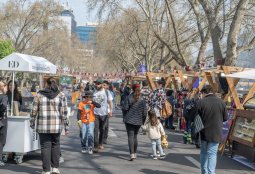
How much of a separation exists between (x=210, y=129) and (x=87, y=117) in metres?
3.69

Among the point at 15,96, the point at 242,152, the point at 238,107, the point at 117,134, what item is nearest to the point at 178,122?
the point at 117,134

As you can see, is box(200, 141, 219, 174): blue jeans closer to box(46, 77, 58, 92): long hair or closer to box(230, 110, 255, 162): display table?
box(230, 110, 255, 162): display table

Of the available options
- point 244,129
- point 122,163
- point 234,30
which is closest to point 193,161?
point 244,129

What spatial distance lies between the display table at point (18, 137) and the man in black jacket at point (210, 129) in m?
3.42

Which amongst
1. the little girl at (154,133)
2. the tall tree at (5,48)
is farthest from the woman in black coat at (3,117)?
the tall tree at (5,48)

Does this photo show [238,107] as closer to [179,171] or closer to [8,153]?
[179,171]

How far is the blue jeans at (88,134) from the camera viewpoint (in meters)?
10.6

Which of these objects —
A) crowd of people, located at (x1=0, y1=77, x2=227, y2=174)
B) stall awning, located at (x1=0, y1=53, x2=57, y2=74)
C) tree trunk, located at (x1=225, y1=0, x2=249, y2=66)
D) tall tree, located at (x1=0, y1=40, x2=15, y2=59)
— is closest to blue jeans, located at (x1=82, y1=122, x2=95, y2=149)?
crowd of people, located at (x1=0, y1=77, x2=227, y2=174)

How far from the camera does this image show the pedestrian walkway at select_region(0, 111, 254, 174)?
881 cm

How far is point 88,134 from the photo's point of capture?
10664 millimetres

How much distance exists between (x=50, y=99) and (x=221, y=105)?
288 centimetres

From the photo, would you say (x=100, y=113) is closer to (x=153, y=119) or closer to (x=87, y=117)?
(x=87, y=117)

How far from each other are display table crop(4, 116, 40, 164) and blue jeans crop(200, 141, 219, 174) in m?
3.43

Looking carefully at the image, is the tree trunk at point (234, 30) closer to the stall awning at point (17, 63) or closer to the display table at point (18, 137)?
the stall awning at point (17, 63)
